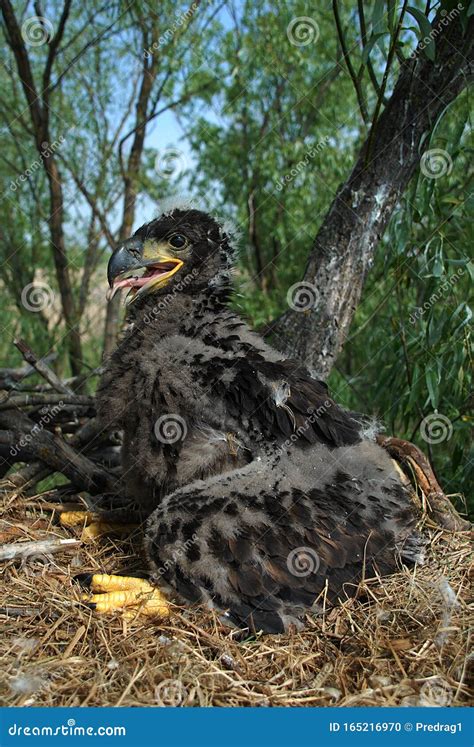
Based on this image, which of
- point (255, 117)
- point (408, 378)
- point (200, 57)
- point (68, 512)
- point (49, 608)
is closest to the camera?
point (49, 608)

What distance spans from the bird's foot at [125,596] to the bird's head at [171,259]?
136cm

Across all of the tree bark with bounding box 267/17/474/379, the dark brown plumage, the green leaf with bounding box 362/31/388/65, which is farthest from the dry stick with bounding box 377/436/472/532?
the green leaf with bounding box 362/31/388/65

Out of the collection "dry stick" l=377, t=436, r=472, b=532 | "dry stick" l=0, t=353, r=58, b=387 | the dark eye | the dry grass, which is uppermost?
the dark eye

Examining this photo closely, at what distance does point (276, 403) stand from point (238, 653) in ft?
3.46

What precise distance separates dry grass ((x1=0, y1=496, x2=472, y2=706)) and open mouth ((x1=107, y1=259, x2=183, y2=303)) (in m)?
1.42

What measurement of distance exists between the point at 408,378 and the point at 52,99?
598 centimetres

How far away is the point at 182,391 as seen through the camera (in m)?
2.70

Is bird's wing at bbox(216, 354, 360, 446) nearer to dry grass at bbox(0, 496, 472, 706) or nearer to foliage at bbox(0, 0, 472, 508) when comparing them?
dry grass at bbox(0, 496, 472, 706)

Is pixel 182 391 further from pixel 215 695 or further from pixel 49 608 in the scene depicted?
pixel 215 695

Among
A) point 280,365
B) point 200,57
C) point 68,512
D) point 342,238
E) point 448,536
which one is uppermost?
point 200,57

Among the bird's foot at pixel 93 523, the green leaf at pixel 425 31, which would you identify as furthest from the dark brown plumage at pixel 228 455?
the green leaf at pixel 425 31

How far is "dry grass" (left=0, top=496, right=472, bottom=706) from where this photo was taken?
2.00 metres

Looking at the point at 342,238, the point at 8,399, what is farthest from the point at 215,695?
the point at 342,238

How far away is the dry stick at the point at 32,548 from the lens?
2789 millimetres
